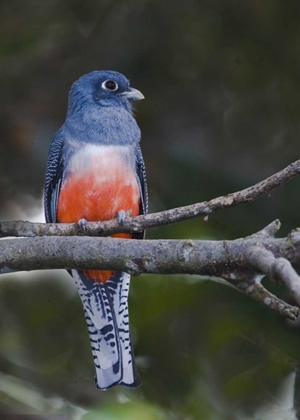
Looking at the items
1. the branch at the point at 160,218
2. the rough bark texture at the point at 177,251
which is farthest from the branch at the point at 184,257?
the branch at the point at 160,218

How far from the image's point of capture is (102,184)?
476cm

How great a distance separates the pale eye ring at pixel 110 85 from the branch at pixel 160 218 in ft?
4.32

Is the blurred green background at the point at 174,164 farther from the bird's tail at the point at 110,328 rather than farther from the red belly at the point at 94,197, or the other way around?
the red belly at the point at 94,197

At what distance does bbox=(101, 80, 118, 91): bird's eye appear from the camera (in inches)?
204

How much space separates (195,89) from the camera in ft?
19.8

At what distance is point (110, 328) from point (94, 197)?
0.77 meters

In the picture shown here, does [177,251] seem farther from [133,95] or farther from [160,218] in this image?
[133,95]

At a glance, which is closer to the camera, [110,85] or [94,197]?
[94,197]

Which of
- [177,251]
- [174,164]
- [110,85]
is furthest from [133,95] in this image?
[177,251]

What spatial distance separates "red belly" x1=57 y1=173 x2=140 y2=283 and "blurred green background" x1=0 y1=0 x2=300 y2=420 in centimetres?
47

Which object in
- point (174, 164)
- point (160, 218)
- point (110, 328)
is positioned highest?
point (160, 218)

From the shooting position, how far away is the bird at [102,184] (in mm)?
4727

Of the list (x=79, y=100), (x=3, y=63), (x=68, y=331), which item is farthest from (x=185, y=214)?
(x=3, y=63)

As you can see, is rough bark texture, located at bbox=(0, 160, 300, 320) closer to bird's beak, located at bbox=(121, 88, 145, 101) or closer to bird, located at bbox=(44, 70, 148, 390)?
bird, located at bbox=(44, 70, 148, 390)
